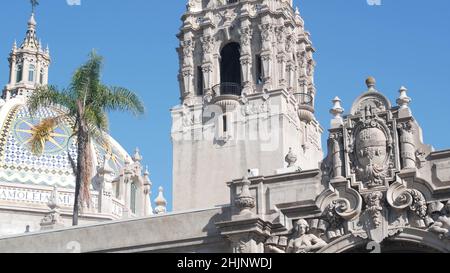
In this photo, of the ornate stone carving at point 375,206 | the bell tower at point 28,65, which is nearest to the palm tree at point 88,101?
the ornate stone carving at point 375,206

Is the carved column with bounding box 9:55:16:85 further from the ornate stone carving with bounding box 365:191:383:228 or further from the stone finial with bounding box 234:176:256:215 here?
the ornate stone carving with bounding box 365:191:383:228

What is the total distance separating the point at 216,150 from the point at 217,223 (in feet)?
73.0

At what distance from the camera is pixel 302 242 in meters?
31.7

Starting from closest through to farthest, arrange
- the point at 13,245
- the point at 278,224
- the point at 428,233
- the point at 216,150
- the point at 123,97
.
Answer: the point at 428,233 → the point at 278,224 → the point at 13,245 → the point at 123,97 → the point at 216,150

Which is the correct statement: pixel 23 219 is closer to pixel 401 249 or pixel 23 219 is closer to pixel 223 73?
pixel 223 73

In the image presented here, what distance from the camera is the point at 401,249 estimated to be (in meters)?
31.2

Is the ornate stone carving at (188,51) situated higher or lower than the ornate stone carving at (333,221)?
higher

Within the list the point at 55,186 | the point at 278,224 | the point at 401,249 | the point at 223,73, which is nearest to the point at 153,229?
the point at 278,224

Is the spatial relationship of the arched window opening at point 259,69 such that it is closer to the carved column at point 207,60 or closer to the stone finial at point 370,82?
the carved column at point 207,60

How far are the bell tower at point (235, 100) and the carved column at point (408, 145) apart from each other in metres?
20.5

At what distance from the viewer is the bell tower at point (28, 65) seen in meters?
80.4

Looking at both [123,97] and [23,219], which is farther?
[23,219]

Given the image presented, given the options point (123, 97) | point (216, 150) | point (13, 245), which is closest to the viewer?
point (13, 245)

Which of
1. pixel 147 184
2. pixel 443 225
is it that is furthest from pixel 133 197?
pixel 443 225
